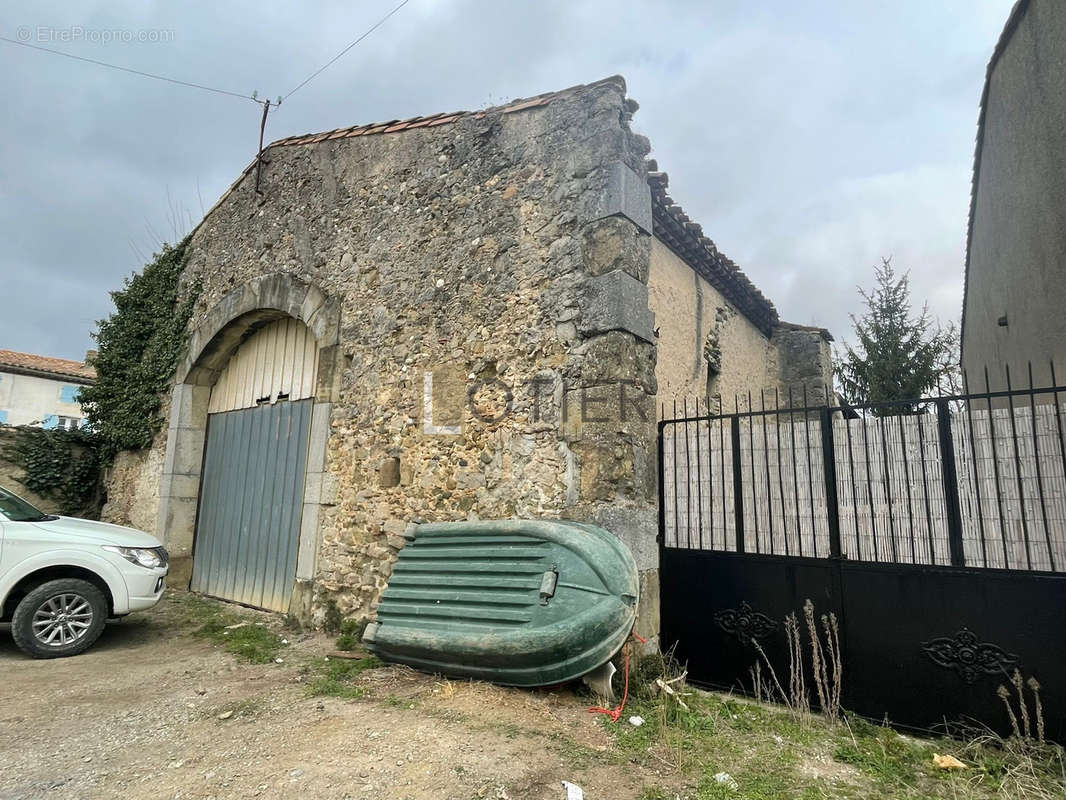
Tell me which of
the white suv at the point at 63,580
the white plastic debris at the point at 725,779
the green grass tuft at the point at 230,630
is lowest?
the green grass tuft at the point at 230,630

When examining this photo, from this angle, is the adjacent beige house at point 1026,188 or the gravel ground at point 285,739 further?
the adjacent beige house at point 1026,188

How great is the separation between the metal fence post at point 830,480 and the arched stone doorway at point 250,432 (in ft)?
13.3

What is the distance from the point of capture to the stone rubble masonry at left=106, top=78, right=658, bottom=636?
12.6ft

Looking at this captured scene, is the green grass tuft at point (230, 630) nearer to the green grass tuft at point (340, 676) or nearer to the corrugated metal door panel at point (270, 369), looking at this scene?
the green grass tuft at point (340, 676)

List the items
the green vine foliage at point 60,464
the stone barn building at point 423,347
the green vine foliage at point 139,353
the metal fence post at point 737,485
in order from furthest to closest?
the green vine foliage at point 60,464 → the green vine foliage at point 139,353 → the stone barn building at point 423,347 → the metal fence post at point 737,485

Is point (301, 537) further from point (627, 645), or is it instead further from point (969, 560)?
point (969, 560)

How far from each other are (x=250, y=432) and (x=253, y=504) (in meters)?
0.87

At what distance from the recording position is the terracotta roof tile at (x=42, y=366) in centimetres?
1948

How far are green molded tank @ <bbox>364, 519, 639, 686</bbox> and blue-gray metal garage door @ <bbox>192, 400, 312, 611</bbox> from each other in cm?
238

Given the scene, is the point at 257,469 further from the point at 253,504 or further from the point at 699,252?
the point at 699,252

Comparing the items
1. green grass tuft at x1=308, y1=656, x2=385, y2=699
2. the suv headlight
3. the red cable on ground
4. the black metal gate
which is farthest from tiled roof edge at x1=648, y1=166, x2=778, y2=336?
the suv headlight

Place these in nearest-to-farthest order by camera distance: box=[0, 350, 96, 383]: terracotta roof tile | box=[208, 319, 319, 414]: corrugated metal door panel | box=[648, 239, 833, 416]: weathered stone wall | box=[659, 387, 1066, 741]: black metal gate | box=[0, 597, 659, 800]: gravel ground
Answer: box=[0, 597, 659, 800]: gravel ground
box=[659, 387, 1066, 741]: black metal gate
box=[208, 319, 319, 414]: corrugated metal door panel
box=[648, 239, 833, 416]: weathered stone wall
box=[0, 350, 96, 383]: terracotta roof tile

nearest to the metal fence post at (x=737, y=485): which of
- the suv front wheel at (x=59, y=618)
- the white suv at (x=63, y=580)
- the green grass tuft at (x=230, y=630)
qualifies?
the green grass tuft at (x=230, y=630)

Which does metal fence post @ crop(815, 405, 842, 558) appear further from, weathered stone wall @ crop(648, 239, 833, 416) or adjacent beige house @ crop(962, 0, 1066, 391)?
adjacent beige house @ crop(962, 0, 1066, 391)
